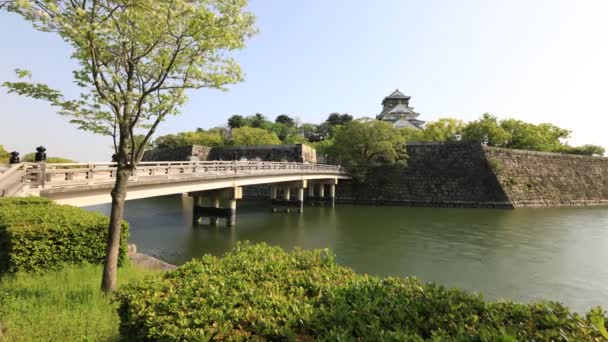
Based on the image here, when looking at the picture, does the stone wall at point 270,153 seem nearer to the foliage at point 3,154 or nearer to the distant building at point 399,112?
the foliage at point 3,154

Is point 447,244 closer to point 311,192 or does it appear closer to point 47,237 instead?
point 47,237

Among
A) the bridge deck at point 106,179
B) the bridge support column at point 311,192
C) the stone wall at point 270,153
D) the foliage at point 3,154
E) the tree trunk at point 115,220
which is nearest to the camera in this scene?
the tree trunk at point 115,220

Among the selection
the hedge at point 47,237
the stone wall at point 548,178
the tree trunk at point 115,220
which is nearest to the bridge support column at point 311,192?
the stone wall at point 548,178

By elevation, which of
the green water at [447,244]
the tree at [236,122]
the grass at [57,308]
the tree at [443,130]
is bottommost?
the green water at [447,244]

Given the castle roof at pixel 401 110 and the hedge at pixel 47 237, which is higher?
the castle roof at pixel 401 110

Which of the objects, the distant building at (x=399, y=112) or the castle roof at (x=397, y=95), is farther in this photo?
the castle roof at (x=397, y=95)

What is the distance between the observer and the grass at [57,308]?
4996mm

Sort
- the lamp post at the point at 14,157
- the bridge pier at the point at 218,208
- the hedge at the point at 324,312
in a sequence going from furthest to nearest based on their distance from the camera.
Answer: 1. the bridge pier at the point at 218,208
2. the lamp post at the point at 14,157
3. the hedge at the point at 324,312

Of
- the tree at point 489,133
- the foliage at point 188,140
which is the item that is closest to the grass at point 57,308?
the tree at point 489,133

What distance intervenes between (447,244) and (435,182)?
25.8 meters

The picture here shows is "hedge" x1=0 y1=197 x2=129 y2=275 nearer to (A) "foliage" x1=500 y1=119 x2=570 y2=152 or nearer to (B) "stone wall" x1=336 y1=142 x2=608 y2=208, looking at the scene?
(B) "stone wall" x1=336 y1=142 x2=608 y2=208

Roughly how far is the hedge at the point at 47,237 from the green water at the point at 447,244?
274 inches

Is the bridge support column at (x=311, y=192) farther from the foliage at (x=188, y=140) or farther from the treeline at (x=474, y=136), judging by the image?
the foliage at (x=188, y=140)

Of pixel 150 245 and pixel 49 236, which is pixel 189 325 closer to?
pixel 49 236
